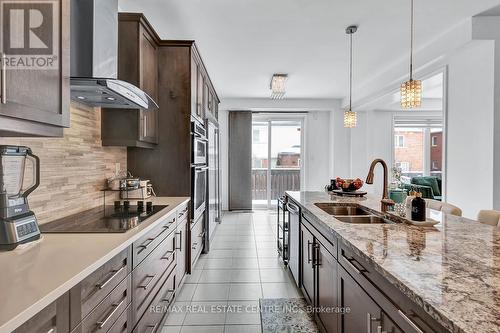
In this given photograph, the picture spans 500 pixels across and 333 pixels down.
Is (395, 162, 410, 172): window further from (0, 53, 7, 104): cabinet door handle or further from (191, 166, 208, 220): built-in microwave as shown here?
(0, 53, 7, 104): cabinet door handle

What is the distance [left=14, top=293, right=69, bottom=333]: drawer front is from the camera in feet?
2.59

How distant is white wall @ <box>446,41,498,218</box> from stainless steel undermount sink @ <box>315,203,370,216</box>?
5.35 ft

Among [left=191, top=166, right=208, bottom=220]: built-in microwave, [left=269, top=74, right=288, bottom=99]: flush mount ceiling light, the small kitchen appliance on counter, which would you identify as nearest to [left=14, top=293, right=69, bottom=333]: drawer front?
the small kitchen appliance on counter

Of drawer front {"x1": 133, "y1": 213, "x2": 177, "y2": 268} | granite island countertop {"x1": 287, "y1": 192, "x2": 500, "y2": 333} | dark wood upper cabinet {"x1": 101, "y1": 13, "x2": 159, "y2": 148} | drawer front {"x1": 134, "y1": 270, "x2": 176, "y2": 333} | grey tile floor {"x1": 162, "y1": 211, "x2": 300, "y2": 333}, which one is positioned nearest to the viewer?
granite island countertop {"x1": 287, "y1": 192, "x2": 500, "y2": 333}

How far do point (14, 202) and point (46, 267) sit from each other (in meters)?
0.51

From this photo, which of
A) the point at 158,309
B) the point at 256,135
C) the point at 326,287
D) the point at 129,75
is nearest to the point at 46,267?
the point at 158,309

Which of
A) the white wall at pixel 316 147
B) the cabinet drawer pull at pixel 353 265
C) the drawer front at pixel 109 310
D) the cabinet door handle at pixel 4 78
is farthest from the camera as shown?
the white wall at pixel 316 147

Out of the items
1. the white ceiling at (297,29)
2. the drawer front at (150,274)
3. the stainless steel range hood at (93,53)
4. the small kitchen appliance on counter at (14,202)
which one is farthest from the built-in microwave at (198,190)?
the small kitchen appliance on counter at (14,202)

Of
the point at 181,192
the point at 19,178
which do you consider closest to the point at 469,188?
the point at 181,192

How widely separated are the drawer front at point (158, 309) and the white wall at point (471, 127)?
129 inches

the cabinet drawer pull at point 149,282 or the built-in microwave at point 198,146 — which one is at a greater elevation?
the built-in microwave at point 198,146

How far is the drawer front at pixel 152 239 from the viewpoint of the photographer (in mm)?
1573

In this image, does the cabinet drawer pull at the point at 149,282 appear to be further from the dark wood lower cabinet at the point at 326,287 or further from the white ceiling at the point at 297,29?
the white ceiling at the point at 297,29

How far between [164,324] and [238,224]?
11.6 feet
